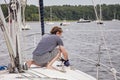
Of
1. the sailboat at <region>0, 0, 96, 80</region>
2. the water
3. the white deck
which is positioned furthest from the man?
the water

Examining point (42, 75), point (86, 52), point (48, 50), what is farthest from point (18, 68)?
point (86, 52)

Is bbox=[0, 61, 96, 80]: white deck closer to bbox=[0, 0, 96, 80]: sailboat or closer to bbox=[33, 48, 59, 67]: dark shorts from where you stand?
bbox=[0, 0, 96, 80]: sailboat

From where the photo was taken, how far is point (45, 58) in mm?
8055

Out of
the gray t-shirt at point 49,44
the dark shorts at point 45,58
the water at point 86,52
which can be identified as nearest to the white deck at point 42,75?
the dark shorts at point 45,58

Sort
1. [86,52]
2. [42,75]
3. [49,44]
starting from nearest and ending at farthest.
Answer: [42,75]
[49,44]
[86,52]

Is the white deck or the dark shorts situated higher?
the dark shorts

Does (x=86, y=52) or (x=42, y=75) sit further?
(x=86, y=52)

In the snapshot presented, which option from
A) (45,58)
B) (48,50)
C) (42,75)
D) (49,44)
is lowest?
(42,75)

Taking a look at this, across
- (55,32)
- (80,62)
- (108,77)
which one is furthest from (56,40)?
(80,62)

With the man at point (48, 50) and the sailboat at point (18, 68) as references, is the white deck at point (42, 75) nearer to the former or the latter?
the sailboat at point (18, 68)

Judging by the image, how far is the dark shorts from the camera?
805 cm

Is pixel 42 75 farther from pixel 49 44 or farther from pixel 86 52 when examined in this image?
pixel 86 52

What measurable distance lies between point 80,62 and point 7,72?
14.0 meters

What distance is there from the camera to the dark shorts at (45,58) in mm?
8047
